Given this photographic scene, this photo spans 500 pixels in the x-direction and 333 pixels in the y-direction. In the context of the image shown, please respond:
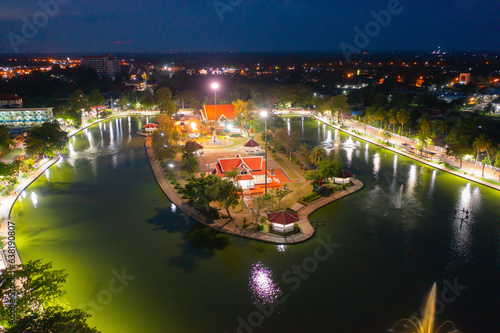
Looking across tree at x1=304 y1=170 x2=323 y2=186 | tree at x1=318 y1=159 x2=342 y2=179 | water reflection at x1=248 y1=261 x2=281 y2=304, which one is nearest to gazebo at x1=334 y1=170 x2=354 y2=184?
tree at x1=318 y1=159 x2=342 y2=179

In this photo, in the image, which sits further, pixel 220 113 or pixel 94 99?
pixel 94 99

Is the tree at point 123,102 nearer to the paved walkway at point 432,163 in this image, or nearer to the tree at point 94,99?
the tree at point 94,99

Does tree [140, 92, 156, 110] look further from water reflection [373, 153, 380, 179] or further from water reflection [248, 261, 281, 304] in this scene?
water reflection [248, 261, 281, 304]

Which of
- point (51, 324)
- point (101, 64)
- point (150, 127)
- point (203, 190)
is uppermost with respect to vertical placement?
point (101, 64)

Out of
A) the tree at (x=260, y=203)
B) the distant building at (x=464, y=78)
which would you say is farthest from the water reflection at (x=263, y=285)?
the distant building at (x=464, y=78)

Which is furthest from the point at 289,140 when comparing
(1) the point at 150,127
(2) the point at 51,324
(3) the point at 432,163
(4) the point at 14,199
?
(2) the point at 51,324

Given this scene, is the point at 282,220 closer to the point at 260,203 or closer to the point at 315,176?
the point at 260,203

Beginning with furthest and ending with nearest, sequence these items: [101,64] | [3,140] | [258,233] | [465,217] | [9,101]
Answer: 1. [101,64]
2. [9,101]
3. [3,140]
4. [465,217]
5. [258,233]

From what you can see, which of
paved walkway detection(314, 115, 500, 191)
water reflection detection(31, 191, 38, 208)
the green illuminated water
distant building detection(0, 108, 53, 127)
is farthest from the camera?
distant building detection(0, 108, 53, 127)
